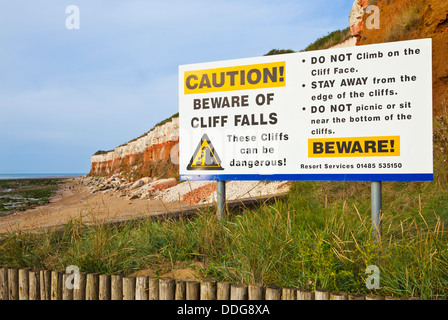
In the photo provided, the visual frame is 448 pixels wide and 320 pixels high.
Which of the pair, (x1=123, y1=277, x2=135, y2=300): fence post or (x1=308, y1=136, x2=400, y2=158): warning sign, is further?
(x1=308, y1=136, x2=400, y2=158): warning sign

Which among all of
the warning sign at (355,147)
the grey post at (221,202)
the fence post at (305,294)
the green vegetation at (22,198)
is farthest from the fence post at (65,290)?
the green vegetation at (22,198)

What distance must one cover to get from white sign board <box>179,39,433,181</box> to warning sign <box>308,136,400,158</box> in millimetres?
13

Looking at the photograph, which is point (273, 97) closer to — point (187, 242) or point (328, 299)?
point (187, 242)

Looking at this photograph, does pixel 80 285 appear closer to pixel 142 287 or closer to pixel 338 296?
pixel 142 287

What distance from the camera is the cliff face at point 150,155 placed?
32.3 m

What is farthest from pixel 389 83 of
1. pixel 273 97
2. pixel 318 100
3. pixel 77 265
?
pixel 77 265

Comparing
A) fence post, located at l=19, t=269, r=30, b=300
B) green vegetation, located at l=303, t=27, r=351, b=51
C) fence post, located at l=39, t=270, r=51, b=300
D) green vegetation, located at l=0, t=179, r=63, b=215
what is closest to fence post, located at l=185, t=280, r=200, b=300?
fence post, located at l=39, t=270, r=51, b=300

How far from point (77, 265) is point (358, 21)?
16.0 m

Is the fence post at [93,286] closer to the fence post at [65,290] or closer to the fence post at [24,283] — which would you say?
the fence post at [65,290]

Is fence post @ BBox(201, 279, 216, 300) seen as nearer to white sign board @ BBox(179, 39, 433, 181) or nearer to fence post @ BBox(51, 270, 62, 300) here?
fence post @ BBox(51, 270, 62, 300)

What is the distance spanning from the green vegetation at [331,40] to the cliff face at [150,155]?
14616mm

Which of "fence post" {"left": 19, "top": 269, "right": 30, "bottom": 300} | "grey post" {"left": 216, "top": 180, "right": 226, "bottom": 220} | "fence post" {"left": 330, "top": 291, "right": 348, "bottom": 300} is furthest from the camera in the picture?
"grey post" {"left": 216, "top": 180, "right": 226, "bottom": 220}

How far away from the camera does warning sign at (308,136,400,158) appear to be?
179 inches

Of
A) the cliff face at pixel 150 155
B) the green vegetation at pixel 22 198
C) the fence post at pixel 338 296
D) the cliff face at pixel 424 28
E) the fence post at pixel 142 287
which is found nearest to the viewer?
the fence post at pixel 338 296
